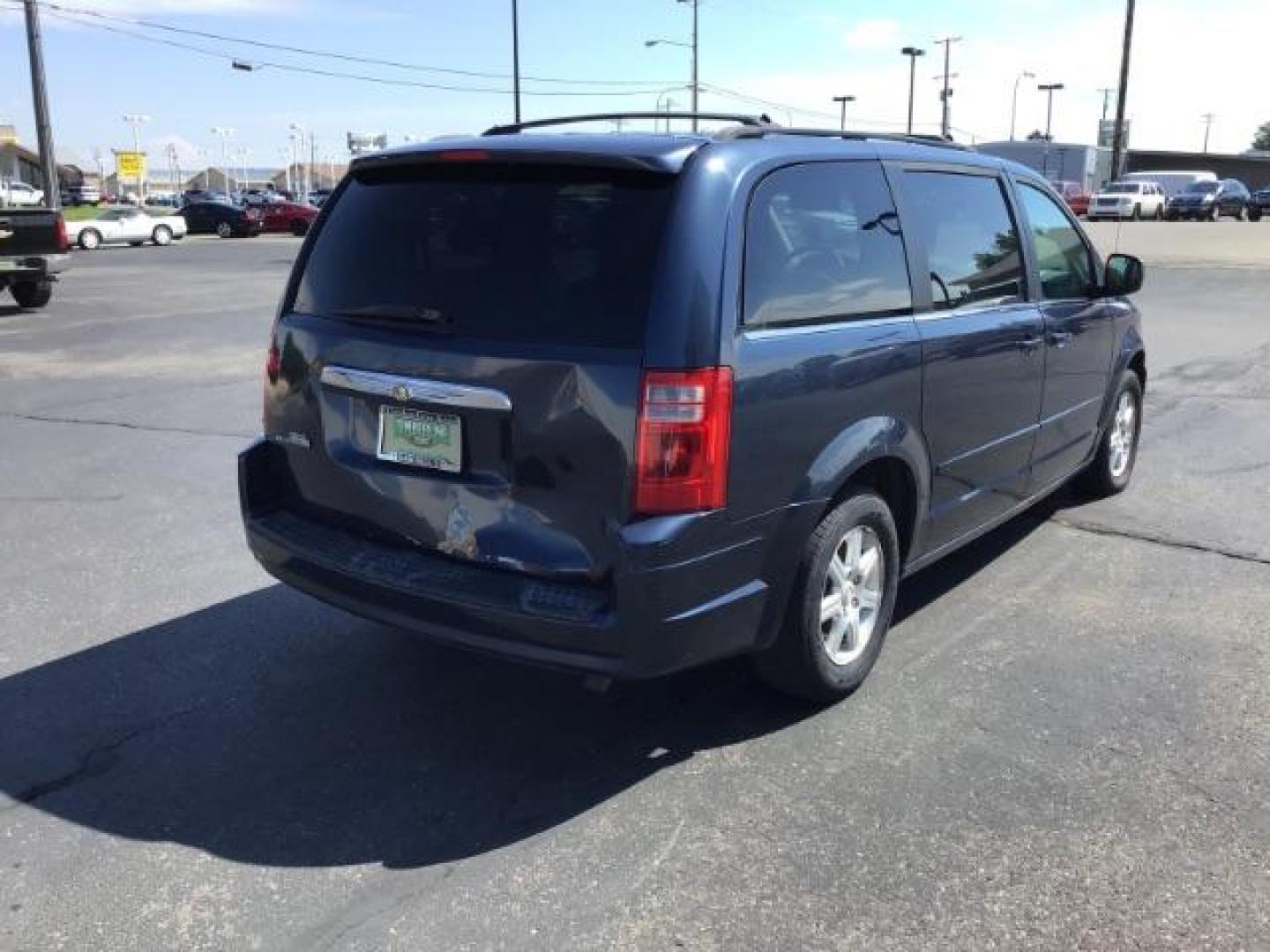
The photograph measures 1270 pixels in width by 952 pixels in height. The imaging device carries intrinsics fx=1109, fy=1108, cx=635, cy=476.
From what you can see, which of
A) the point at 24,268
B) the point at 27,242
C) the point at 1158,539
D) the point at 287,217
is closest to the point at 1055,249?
the point at 1158,539

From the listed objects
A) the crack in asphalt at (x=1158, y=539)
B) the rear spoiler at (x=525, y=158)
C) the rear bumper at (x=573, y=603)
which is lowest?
the crack in asphalt at (x=1158, y=539)

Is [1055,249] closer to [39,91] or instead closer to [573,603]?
[573,603]

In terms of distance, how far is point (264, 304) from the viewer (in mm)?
18484

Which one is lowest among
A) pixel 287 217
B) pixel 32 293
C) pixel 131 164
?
pixel 32 293

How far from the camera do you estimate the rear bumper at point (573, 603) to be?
3.03m

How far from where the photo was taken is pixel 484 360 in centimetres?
319

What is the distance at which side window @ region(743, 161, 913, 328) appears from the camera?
3.32 m

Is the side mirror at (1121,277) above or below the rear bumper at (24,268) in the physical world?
above

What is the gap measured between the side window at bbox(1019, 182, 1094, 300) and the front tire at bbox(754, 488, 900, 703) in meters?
1.82

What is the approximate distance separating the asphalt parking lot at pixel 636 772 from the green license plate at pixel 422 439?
937mm

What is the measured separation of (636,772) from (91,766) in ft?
5.55

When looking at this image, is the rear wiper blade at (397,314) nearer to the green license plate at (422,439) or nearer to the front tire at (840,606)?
the green license plate at (422,439)

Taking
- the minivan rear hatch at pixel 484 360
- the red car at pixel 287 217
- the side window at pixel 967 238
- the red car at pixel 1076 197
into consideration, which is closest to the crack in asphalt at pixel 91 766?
the minivan rear hatch at pixel 484 360

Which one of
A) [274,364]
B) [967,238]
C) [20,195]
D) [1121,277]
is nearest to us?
[274,364]
